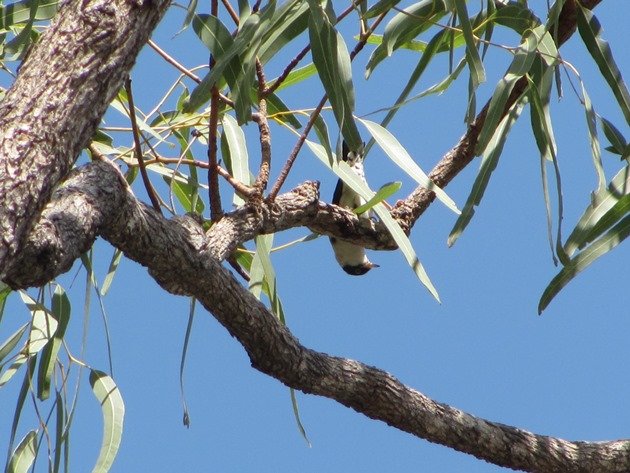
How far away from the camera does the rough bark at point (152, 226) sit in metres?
1.18

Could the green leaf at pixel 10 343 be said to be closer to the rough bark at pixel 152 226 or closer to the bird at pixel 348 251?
the rough bark at pixel 152 226

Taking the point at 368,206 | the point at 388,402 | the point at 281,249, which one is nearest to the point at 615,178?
the point at 368,206

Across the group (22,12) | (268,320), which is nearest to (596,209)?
(268,320)

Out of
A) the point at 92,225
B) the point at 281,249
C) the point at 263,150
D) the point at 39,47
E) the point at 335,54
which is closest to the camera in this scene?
the point at 39,47

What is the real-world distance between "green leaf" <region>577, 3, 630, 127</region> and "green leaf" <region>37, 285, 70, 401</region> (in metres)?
1.18

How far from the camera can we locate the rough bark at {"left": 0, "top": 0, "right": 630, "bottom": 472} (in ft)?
3.86

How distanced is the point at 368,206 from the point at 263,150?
23 centimetres

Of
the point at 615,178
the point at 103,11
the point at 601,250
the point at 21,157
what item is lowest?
the point at 21,157

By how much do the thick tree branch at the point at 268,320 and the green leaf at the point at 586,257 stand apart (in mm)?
348

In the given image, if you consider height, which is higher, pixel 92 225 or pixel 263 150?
pixel 263 150

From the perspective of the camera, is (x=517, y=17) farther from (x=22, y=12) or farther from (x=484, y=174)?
(x=22, y=12)

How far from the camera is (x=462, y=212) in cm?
178

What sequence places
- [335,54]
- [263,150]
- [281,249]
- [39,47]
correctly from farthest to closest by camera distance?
[281,249], [263,150], [335,54], [39,47]

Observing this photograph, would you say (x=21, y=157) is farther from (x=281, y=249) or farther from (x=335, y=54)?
(x=281, y=249)
